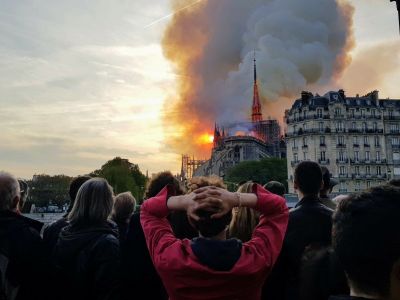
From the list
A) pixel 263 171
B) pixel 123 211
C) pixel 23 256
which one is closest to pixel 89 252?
pixel 23 256

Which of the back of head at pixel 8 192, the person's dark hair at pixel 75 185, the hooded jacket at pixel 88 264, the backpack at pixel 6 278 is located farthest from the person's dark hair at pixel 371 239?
the person's dark hair at pixel 75 185

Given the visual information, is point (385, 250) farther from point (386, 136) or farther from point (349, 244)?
point (386, 136)

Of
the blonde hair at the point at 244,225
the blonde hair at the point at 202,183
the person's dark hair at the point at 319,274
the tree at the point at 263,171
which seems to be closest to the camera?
the person's dark hair at the point at 319,274

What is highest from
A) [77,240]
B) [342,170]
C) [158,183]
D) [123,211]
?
[342,170]

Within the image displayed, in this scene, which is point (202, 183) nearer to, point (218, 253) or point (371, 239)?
point (218, 253)

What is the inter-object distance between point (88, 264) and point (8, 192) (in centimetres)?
122

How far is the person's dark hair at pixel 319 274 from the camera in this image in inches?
109

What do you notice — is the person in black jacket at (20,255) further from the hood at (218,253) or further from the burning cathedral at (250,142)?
the burning cathedral at (250,142)

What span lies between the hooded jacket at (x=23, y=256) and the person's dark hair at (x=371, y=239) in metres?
3.65

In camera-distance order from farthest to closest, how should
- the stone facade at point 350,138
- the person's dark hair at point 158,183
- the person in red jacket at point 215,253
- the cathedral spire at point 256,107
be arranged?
the cathedral spire at point 256,107 < the stone facade at point 350,138 < the person's dark hair at point 158,183 < the person in red jacket at point 215,253

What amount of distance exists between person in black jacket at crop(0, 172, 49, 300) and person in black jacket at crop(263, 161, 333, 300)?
241 centimetres

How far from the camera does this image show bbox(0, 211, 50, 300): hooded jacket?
465 centimetres

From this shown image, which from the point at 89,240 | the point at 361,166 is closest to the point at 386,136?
the point at 361,166

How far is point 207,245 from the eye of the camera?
3.07 metres
